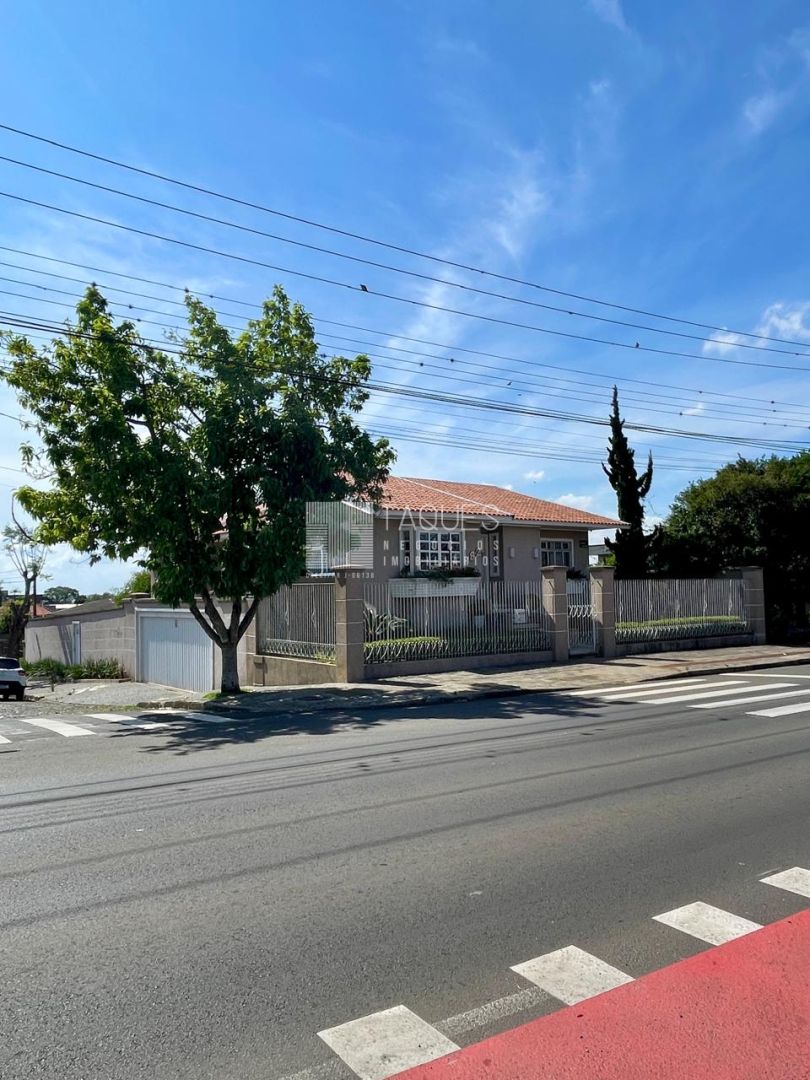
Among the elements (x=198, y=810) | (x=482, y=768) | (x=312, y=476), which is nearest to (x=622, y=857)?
(x=482, y=768)

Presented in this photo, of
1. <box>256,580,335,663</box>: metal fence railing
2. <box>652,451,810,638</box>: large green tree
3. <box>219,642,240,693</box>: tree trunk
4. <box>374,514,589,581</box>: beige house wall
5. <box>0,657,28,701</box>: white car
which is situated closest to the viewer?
<box>219,642,240,693</box>: tree trunk

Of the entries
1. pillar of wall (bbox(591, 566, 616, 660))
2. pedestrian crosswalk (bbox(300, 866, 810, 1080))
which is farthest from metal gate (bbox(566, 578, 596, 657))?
pedestrian crosswalk (bbox(300, 866, 810, 1080))

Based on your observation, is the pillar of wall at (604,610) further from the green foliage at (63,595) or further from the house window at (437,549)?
the green foliage at (63,595)

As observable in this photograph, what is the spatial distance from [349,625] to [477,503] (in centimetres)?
1132

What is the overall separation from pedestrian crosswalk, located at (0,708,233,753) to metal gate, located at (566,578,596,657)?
10558 mm

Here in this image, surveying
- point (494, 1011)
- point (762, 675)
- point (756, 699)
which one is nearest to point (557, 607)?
point (762, 675)

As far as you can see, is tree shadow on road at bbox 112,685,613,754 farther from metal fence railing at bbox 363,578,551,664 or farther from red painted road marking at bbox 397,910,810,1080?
red painted road marking at bbox 397,910,810,1080

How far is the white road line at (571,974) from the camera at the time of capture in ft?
11.3

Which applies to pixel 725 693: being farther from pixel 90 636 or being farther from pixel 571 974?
pixel 90 636

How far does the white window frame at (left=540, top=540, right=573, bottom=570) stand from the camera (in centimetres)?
2884

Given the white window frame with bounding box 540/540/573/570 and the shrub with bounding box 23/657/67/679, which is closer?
the white window frame with bounding box 540/540/573/570

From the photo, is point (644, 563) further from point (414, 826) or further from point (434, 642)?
point (414, 826)

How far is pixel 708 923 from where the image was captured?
13.5 feet

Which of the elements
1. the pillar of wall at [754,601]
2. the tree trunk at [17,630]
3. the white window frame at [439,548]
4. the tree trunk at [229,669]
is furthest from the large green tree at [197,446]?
the tree trunk at [17,630]
